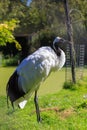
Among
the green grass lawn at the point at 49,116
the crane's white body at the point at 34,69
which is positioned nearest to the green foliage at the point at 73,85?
the green grass lawn at the point at 49,116

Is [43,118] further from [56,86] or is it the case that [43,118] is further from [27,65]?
[56,86]

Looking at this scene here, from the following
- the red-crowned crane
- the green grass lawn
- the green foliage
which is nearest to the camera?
the green grass lawn

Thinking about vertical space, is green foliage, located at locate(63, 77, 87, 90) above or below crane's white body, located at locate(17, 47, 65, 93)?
below

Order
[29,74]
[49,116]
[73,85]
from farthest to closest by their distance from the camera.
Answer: [73,85]
[49,116]
[29,74]

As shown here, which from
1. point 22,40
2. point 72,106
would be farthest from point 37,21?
point 72,106

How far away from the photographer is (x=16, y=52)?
2700cm

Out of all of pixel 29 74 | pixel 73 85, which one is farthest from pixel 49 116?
pixel 73 85

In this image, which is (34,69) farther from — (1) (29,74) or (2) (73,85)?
(2) (73,85)

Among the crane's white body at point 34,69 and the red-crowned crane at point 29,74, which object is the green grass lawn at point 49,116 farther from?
the crane's white body at point 34,69

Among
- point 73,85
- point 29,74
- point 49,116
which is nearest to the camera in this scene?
point 29,74

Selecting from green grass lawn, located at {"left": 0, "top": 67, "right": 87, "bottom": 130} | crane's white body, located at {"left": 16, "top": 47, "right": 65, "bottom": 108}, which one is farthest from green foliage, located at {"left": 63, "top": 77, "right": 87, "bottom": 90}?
crane's white body, located at {"left": 16, "top": 47, "right": 65, "bottom": 108}

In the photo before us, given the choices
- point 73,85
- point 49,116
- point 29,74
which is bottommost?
point 73,85

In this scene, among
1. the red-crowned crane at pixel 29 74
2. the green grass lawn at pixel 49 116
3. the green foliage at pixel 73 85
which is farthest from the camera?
the green foliage at pixel 73 85

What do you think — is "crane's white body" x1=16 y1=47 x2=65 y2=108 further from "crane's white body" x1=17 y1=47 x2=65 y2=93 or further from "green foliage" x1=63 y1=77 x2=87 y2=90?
"green foliage" x1=63 y1=77 x2=87 y2=90
